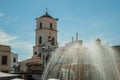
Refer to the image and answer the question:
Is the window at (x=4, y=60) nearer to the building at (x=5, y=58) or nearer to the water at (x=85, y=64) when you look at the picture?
the building at (x=5, y=58)

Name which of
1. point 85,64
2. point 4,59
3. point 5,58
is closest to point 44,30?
point 5,58

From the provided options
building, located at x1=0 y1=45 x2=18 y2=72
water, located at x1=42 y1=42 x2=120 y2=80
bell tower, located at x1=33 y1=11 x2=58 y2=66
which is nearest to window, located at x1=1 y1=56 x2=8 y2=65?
building, located at x1=0 y1=45 x2=18 y2=72

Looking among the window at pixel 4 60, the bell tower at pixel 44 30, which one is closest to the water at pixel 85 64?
the window at pixel 4 60

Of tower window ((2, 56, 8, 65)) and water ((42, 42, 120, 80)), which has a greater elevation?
tower window ((2, 56, 8, 65))

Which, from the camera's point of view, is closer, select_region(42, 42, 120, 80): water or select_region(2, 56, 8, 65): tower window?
select_region(42, 42, 120, 80): water

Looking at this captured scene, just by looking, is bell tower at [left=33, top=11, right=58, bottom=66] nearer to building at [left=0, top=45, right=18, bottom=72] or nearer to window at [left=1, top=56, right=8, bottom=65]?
building at [left=0, top=45, right=18, bottom=72]

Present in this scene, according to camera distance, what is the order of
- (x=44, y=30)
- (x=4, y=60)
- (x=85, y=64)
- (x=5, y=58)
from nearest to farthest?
(x=85, y=64)
(x=4, y=60)
(x=5, y=58)
(x=44, y=30)

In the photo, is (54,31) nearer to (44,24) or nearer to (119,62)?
(44,24)

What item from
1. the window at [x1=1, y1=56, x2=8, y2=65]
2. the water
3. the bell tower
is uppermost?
the bell tower

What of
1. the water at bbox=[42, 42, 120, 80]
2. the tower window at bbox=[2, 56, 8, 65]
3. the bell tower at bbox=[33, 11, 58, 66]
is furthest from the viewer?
the bell tower at bbox=[33, 11, 58, 66]

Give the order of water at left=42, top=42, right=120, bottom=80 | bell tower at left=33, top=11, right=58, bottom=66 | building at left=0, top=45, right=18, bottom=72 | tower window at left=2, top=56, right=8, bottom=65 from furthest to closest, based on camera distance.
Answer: bell tower at left=33, top=11, right=58, bottom=66
tower window at left=2, top=56, right=8, bottom=65
building at left=0, top=45, right=18, bottom=72
water at left=42, top=42, right=120, bottom=80

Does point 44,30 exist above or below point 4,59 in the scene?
above

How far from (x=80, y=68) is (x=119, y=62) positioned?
22.2m

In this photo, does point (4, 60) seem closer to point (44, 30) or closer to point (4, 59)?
point (4, 59)
